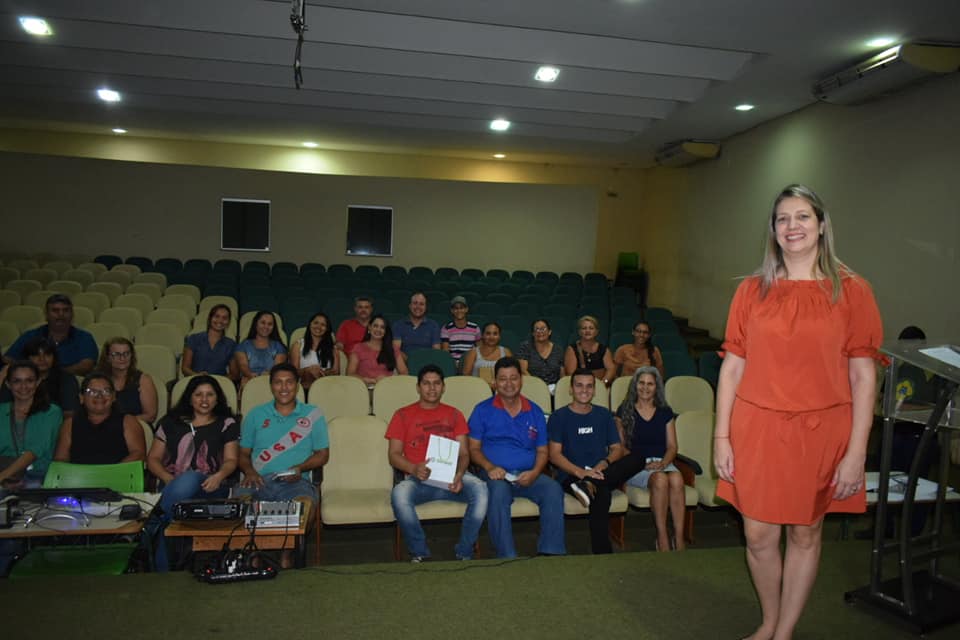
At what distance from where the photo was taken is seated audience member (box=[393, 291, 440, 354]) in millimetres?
6641

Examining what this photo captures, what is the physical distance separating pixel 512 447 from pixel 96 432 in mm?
2324

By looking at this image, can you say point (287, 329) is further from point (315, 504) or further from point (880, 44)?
point (880, 44)

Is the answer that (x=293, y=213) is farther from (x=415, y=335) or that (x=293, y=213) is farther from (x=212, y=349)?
(x=212, y=349)

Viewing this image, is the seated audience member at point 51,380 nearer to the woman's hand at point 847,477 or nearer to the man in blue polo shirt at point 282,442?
the man in blue polo shirt at point 282,442

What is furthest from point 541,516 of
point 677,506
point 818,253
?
point 818,253

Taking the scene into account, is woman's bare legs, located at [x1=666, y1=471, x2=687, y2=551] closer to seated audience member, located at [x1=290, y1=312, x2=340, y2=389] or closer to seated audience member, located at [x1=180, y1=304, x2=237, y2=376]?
seated audience member, located at [x1=290, y1=312, x2=340, y2=389]

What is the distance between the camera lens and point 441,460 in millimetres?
3867

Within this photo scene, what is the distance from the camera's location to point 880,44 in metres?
6.29

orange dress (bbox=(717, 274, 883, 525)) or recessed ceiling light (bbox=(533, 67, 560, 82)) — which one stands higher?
recessed ceiling light (bbox=(533, 67, 560, 82))

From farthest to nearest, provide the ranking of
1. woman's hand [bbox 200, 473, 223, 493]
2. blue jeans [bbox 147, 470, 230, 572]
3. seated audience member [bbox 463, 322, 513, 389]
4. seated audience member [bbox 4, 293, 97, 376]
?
seated audience member [bbox 463, 322, 513, 389] < seated audience member [bbox 4, 293, 97, 376] < woman's hand [bbox 200, 473, 223, 493] < blue jeans [bbox 147, 470, 230, 572]

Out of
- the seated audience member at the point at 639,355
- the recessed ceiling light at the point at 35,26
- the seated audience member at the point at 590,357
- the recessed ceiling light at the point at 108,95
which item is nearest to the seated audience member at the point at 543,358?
the seated audience member at the point at 590,357

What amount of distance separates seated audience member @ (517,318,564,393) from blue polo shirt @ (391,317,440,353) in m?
1.01

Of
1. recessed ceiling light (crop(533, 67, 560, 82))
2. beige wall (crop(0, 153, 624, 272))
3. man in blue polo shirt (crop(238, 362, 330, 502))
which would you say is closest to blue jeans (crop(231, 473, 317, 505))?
man in blue polo shirt (crop(238, 362, 330, 502))

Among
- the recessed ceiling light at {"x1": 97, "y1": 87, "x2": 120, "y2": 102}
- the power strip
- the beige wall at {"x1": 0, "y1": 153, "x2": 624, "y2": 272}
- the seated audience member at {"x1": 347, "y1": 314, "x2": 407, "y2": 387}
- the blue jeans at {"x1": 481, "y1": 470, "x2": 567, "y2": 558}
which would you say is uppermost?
the recessed ceiling light at {"x1": 97, "y1": 87, "x2": 120, "y2": 102}
